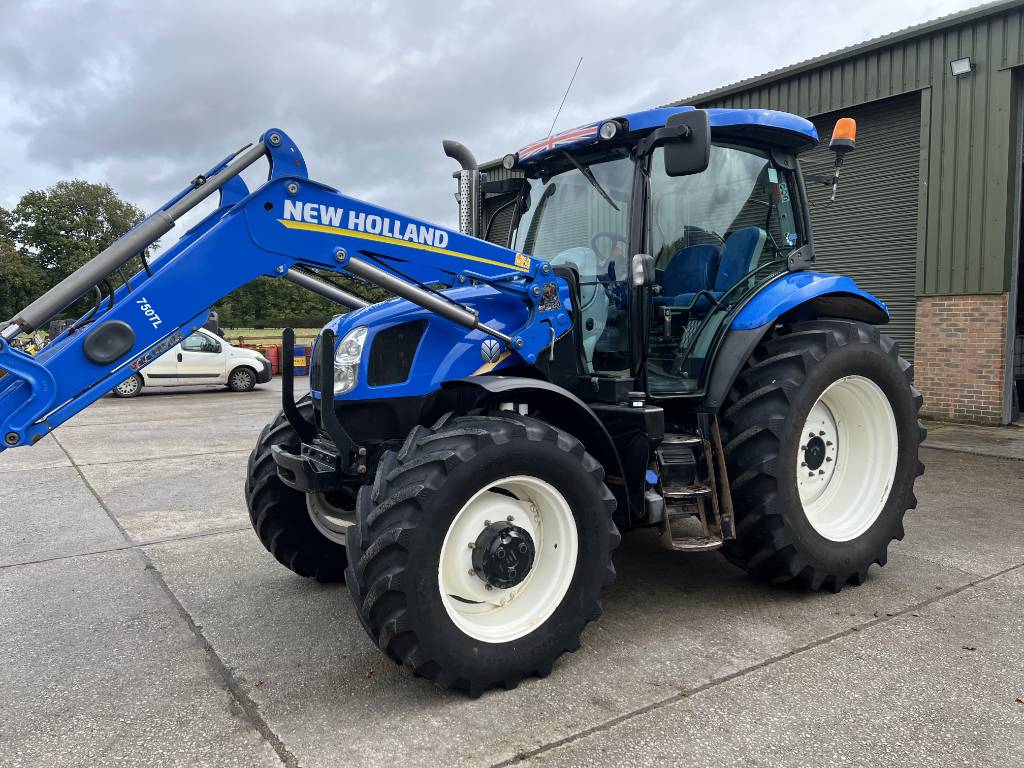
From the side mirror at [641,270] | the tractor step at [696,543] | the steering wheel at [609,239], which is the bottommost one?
the tractor step at [696,543]

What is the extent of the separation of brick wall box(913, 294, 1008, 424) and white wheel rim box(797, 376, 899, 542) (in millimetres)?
6110

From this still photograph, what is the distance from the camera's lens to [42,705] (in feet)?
9.88

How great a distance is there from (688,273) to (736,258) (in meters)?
0.36

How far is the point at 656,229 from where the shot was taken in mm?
3838

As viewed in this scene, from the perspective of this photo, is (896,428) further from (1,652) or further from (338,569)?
(1,652)

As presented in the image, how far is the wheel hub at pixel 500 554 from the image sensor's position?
120 inches

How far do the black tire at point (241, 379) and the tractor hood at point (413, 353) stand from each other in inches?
574

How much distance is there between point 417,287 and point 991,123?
8.66 meters

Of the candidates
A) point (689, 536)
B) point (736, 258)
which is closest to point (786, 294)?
point (736, 258)

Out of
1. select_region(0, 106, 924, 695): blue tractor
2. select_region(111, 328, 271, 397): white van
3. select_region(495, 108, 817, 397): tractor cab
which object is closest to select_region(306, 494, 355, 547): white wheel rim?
select_region(0, 106, 924, 695): blue tractor

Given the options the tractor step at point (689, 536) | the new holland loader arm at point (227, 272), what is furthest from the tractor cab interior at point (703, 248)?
the new holland loader arm at point (227, 272)

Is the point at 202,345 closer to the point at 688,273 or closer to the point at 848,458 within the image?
the point at 688,273

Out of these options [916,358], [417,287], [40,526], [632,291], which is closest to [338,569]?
Result: [417,287]

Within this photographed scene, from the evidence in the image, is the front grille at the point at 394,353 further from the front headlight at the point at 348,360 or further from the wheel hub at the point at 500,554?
the wheel hub at the point at 500,554
